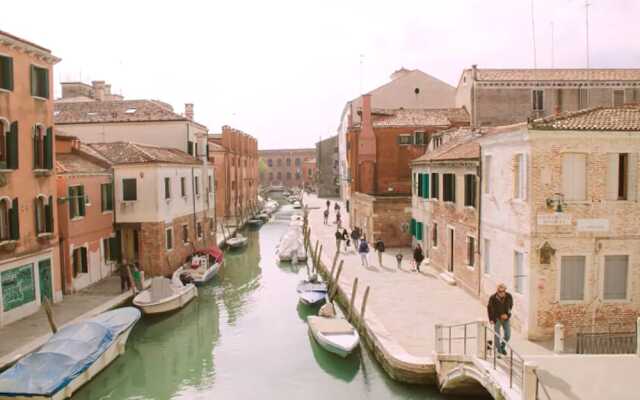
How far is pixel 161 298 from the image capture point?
64.1 feet

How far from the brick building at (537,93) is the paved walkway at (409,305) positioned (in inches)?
469

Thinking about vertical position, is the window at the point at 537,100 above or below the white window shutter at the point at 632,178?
above

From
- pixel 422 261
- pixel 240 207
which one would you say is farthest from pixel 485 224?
pixel 240 207

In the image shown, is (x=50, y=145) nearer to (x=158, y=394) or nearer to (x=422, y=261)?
(x=158, y=394)

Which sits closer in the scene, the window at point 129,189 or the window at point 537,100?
the window at point 129,189

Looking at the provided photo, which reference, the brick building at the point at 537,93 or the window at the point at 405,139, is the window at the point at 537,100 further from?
the window at the point at 405,139

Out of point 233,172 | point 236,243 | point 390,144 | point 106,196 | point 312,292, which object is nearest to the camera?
point 312,292

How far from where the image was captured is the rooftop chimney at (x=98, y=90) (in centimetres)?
4006

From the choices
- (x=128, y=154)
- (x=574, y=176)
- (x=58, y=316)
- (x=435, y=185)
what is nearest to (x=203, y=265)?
(x=128, y=154)

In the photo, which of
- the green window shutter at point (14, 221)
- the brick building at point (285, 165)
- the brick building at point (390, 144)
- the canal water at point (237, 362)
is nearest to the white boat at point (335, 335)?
the canal water at point (237, 362)

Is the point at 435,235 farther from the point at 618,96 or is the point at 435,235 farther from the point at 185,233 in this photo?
the point at 618,96

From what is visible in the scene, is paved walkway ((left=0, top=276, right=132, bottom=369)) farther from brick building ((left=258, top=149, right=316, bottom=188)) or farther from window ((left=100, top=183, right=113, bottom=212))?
brick building ((left=258, top=149, right=316, bottom=188))

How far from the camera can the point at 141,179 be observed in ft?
76.8

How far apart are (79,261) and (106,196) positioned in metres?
3.33
